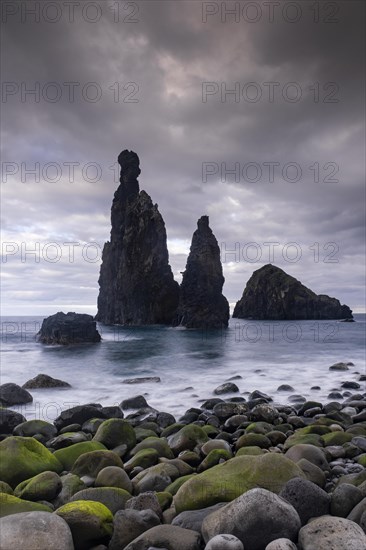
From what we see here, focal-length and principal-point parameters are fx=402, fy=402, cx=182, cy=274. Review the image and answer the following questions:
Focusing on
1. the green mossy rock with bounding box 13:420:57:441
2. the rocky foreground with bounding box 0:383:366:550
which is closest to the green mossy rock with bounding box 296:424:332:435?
the rocky foreground with bounding box 0:383:366:550

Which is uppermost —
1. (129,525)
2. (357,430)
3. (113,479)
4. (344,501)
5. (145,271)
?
(145,271)

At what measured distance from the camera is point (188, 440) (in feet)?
26.3

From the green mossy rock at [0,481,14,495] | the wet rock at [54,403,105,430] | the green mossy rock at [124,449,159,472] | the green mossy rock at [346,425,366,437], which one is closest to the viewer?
the green mossy rock at [0,481,14,495]

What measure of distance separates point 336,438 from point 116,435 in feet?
14.5

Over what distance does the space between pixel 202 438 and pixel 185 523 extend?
3.84 m

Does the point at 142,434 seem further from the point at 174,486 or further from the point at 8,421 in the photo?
the point at 8,421

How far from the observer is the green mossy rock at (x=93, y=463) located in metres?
6.50

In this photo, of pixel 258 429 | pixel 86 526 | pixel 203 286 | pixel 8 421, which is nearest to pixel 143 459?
pixel 86 526

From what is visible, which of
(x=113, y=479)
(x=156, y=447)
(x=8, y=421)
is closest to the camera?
(x=113, y=479)

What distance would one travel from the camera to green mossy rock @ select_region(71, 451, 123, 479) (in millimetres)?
6496

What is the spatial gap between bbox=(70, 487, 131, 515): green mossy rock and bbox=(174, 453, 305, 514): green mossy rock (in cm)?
75

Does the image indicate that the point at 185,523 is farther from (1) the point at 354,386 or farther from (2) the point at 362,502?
(1) the point at 354,386

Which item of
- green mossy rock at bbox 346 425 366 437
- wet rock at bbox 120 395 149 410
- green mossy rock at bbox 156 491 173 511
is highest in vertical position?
green mossy rock at bbox 156 491 173 511

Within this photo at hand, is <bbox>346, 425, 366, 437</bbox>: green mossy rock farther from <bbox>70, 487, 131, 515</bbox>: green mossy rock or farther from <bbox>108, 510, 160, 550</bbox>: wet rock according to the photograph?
<bbox>108, 510, 160, 550</bbox>: wet rock
